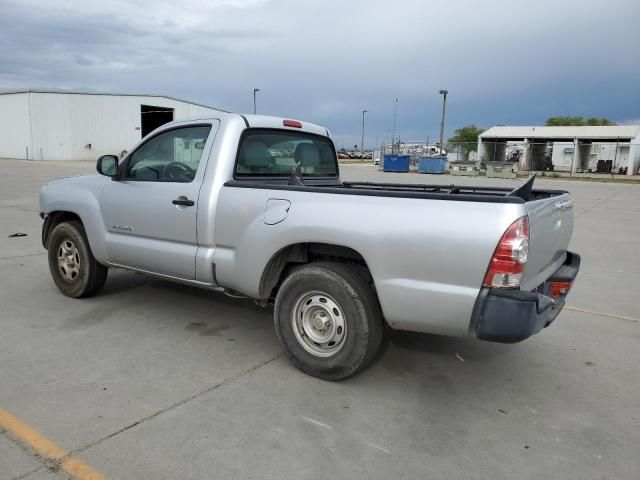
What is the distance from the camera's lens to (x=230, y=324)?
477 centimetres

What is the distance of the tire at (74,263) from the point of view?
5.13m

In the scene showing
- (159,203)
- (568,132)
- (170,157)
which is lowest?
(159,203)

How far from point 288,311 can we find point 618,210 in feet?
48.9

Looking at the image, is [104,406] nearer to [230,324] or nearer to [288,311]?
[288,311]

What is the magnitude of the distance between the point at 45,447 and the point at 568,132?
50247 mm

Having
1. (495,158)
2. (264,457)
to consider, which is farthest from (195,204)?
(495,158)

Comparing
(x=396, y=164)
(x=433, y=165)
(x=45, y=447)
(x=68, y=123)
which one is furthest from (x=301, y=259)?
(x=68, y=123)

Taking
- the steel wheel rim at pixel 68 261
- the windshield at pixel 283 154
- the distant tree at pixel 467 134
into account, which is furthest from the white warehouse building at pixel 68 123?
the distant tree at pixel 467 134

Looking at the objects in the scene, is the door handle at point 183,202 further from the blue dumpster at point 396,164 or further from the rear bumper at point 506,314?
the blue dumpster at point 396,164

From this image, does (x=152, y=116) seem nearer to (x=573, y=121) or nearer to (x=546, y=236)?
(x=546, y=236)

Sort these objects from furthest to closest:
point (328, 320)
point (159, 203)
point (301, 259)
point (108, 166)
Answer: point (108, 166), point (159, 203), point (301, 259), point (328, 320)

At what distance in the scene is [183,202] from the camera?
4.16 meters

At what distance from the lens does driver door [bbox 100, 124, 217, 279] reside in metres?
4.21

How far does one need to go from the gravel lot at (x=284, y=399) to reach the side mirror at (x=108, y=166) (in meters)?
1.33
